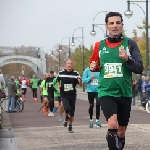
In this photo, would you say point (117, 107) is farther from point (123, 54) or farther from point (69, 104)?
point (69, 104)

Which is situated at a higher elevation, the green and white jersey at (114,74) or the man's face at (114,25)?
the man's face at (114,25)

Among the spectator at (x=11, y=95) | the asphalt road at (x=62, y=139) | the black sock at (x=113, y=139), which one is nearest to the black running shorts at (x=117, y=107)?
the black sock at (x=113, y=139)

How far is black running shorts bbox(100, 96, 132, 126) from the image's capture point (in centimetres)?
719

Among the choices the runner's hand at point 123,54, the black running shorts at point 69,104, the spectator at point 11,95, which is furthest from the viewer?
the spectator at point 11,95

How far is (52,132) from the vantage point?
14.5 meters

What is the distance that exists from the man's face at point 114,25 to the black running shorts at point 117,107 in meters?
0.78

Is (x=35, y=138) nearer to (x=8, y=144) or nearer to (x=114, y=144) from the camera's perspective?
(x=8, y=144)

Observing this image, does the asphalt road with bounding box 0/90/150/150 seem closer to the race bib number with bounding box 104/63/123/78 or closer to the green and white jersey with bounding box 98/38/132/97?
the green and white jersey with bounding box 98/38/132/97

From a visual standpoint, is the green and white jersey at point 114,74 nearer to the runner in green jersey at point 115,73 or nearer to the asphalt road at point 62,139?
the runner in green jersey at point 115,73

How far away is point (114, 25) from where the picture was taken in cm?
724

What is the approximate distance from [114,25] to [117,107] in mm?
977

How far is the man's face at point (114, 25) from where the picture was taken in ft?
23.8

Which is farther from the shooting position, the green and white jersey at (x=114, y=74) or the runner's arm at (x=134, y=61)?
the green and white jersey at (x=114, y=74)

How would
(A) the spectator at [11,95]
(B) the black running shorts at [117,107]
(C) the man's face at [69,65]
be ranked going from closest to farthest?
(B) the black running shorts at [117,107]
(C) the man's face at [69,65]
(A) the spectator at [11,95]
